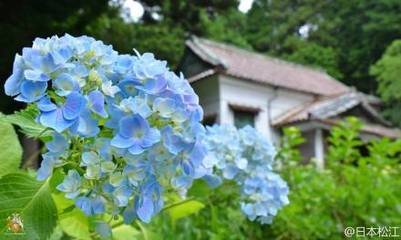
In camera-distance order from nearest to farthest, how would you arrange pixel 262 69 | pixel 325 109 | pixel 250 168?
pixel 250 168, pixel 325 109, pixel 262 69

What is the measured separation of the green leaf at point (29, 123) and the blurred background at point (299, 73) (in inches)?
13.0

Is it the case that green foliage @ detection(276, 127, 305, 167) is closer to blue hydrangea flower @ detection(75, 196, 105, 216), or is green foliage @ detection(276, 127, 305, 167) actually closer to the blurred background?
the blurred background

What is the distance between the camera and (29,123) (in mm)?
527

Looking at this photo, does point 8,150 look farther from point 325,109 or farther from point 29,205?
point 325,109

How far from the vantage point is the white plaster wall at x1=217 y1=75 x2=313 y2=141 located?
10.4m

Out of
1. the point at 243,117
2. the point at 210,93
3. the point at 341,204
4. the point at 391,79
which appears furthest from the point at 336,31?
the point at 341,204

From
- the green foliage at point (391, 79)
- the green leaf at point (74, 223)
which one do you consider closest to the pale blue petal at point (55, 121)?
the green leaf at point (74, 223)

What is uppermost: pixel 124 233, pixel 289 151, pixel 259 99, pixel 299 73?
pixel 299 73

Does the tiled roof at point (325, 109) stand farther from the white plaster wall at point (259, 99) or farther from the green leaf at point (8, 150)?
the green leaf at point (8, 150)

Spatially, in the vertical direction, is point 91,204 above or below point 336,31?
below

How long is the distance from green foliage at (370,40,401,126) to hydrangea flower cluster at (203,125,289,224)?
52.4 ft

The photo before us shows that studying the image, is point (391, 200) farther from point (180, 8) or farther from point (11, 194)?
point (180, 8)

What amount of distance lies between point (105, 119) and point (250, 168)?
55 centimetres

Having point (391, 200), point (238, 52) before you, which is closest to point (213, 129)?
point (391, 200)
